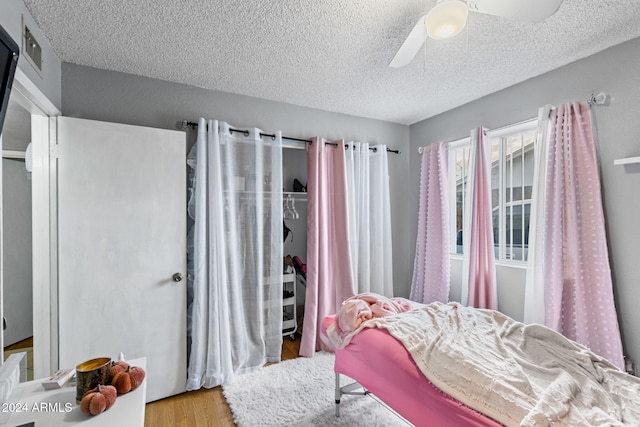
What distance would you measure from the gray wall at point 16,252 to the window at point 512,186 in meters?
3.47

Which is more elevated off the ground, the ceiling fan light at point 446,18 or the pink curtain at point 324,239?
the ceiling fan light at point 446,18

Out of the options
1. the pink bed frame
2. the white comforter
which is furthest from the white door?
the white comforter

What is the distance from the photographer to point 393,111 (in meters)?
3.20

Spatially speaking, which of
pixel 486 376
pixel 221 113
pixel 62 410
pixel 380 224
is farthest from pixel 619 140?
pixel 62 410

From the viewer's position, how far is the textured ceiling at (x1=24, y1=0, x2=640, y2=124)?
159cm

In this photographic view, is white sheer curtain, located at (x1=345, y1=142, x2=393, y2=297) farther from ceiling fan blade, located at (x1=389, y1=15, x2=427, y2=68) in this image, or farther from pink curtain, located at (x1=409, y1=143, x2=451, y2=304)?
ceiling fan blade, located at (x1=389, y1=15, x2=427, y2=68)

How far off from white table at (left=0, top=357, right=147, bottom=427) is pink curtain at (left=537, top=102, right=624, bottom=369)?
2592mm

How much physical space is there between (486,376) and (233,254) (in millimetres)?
1994

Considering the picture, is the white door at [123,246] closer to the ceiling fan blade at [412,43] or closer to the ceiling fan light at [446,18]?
the ceiling fan blade at [412,43]

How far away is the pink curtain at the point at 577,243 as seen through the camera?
1.92 metres

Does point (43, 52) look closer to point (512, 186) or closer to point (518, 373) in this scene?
point (518, 373)

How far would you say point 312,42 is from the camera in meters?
1.90

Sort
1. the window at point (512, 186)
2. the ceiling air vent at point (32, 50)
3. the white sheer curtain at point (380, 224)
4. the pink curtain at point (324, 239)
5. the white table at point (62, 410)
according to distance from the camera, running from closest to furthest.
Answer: the white table at point (62, 410) → the ceiling air vent at point (32, 50) → the window at point (512, 186) → the pink curtain at point (324, 239) → the white sheer curtain at point (380, 224)

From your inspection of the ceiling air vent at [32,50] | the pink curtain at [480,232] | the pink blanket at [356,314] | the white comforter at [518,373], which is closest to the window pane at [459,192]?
the pink curtain at [480,232]
